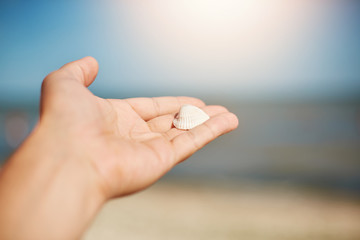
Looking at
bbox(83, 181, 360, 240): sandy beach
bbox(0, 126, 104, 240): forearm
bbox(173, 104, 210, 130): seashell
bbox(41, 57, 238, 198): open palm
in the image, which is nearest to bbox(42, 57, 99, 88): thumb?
bbox(41, 57, 238, 198): open palm

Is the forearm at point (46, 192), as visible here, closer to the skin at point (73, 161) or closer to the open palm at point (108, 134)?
the skin at point (73, 161)

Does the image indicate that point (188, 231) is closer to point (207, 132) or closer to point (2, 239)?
point (207, 132)

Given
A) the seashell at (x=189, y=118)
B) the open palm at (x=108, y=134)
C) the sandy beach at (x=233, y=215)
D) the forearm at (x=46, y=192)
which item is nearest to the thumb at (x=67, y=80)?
the open palm at (x=108, y=134)

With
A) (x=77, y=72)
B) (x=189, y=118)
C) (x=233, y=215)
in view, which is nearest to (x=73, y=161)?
(x=77, y=72)

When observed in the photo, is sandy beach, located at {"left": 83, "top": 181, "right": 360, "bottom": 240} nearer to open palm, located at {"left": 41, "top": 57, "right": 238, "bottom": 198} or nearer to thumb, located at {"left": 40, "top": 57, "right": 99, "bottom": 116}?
open palm, located at {"left": 41, "top": 57, "right": 238, "bottom": 198}

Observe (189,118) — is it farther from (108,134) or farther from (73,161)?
(73,161)
